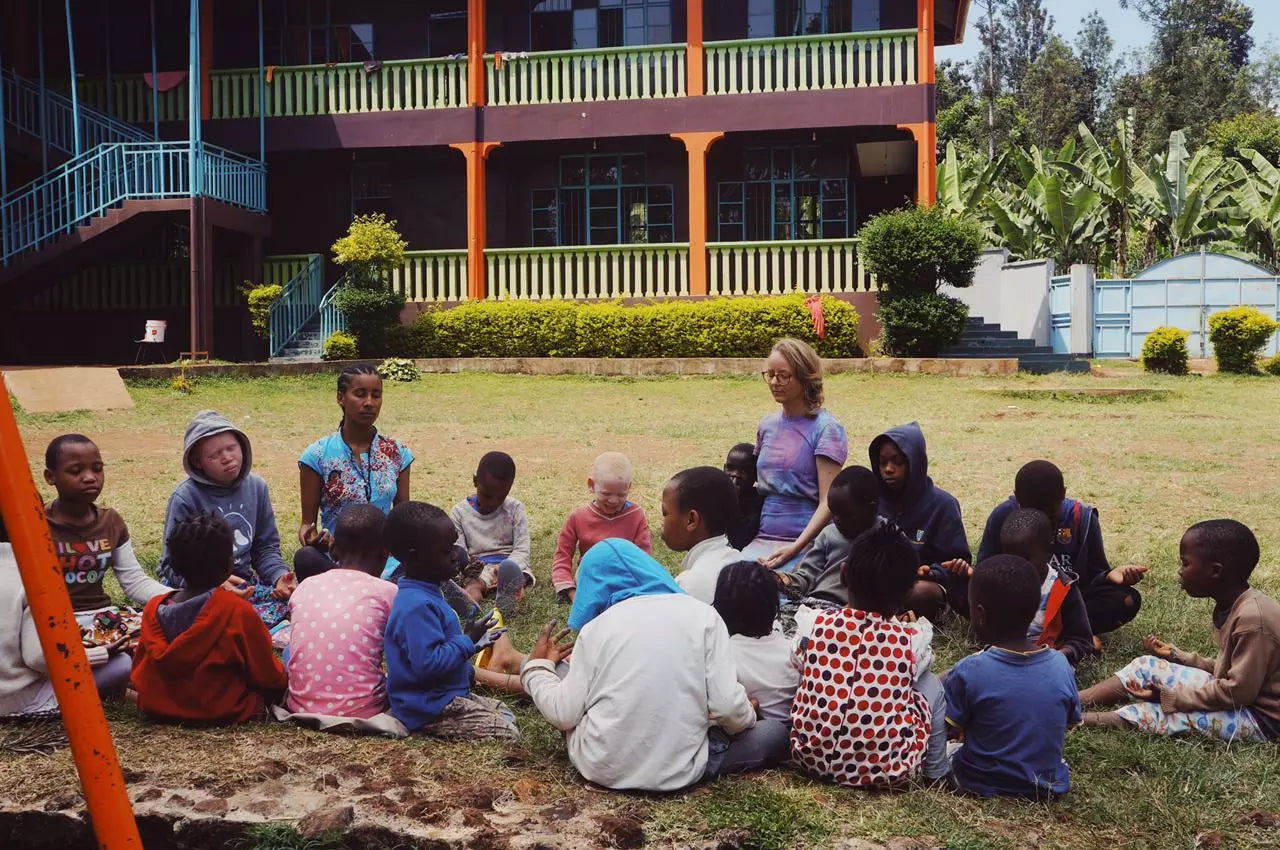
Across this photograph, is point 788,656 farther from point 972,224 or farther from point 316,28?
point 316,28

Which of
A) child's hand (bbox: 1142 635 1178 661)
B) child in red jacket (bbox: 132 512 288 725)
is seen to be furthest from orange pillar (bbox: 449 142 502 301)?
child's hand (bbox: 1142 635 1178 661)

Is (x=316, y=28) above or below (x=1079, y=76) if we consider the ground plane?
below

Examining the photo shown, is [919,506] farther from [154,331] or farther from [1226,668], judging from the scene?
[154,331]

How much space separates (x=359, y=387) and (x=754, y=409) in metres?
8.00

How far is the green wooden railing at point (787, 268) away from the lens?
731 inches

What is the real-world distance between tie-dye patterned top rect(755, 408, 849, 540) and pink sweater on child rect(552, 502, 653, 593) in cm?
63

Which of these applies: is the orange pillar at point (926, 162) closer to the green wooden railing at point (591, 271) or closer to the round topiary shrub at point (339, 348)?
the green wooden railing at point (591, 271)

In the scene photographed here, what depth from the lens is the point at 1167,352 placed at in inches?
713

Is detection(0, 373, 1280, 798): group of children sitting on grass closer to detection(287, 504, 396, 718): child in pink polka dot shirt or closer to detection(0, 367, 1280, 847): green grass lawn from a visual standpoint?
detection(287, 504, 396, 718): child in pink polka dot shirt

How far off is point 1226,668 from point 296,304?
1703 cm

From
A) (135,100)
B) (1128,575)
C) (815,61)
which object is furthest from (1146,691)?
(135,100)

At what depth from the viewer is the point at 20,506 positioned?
6.74 ft

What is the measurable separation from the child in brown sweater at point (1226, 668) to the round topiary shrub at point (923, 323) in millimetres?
12790

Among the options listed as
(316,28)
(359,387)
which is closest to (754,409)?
(359,387)
